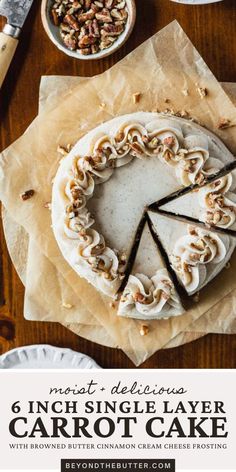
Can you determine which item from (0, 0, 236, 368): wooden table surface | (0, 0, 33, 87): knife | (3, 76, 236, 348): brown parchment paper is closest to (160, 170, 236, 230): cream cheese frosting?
(3, 76, 236, 348): brown parchment paper

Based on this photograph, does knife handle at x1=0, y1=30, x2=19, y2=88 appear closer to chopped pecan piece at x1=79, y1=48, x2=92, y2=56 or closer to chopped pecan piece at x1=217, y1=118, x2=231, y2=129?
chopped pecan piece at x1=79, y1=48, x2=92, y2=56

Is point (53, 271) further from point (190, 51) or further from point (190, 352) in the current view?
point (190, 51)

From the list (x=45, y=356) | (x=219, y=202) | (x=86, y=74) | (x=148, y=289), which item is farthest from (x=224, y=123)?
(x=45, y=356)

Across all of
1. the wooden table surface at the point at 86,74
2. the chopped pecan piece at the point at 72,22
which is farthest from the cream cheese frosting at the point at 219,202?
the chopped pecan piece at the point at 72,22

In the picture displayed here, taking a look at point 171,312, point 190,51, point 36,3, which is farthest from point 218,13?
point 171,312

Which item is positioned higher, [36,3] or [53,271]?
[36,3]

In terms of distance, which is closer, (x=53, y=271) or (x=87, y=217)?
(x=87, y=217)

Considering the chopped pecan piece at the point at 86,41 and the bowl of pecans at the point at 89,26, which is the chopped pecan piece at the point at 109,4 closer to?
the bowl of pecans at the point at 89,26

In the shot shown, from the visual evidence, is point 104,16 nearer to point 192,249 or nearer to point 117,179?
point 117,179
